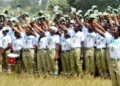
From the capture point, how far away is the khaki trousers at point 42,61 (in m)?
13.0

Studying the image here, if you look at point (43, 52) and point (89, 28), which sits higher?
point (89, 28)

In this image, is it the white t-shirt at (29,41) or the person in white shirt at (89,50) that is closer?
the person in white shirt at (89,50)

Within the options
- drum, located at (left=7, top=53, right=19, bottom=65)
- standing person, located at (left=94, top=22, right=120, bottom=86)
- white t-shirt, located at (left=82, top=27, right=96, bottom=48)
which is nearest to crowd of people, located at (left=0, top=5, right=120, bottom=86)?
white t-shirt, located at (left=82, top=27, right=96, bottom=48)

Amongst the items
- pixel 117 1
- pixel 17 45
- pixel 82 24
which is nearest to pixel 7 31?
pixel 17 45

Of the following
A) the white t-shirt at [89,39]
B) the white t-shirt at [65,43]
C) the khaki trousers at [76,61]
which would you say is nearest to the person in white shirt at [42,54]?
the white t-shirt at [65,43]

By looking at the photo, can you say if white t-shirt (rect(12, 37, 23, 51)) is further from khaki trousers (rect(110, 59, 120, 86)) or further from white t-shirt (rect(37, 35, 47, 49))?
khaki trousers (rect(110, 59, 120, 86))

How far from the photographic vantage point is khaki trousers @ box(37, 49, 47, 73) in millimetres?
13023

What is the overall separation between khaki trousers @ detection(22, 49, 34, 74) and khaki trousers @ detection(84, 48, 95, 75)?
79.7 inches

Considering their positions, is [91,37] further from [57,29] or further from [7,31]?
[7,31]

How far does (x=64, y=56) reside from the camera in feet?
41.9

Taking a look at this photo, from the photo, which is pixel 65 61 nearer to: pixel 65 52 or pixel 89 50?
pixel 65 52

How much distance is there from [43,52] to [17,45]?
112 cm

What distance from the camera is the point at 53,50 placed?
12750 mm

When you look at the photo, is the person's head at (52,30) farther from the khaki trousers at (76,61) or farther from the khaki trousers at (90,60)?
the khaki trousers at (90,60)
